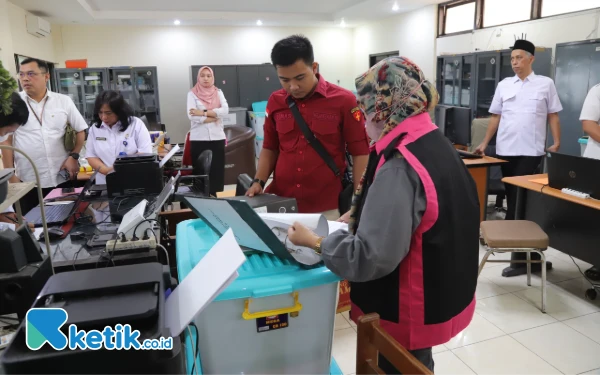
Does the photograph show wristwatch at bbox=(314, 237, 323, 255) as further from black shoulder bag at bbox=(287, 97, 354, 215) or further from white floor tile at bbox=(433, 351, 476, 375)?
white floor tile at bbox=(433, 351, 476, 375)

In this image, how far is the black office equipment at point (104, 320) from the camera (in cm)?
67

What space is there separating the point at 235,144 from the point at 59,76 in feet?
12.2

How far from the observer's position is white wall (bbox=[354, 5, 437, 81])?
754 cm

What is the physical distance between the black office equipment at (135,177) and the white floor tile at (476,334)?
6.04 ft

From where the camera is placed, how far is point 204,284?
0.80 meters

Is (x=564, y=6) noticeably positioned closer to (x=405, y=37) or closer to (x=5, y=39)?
(x=405, y=37)

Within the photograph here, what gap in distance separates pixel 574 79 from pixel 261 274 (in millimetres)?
4879

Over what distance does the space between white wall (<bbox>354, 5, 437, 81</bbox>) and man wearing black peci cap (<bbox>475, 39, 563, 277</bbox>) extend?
3.45m

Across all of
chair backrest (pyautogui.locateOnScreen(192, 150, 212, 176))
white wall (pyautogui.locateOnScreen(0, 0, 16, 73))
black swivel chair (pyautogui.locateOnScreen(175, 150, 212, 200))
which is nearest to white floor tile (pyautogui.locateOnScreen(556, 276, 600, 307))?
black swivel chair (pyautogui.locateOnScreen(175, 150, 212, 200))

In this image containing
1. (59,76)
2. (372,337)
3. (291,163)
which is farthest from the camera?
(59,76)

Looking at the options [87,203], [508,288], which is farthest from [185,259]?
[508,288]

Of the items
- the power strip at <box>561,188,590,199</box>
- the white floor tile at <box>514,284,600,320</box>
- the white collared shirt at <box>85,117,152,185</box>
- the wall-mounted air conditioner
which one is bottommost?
the white floor tile at <box>514,284,600,320</box>

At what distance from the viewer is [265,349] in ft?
3.57

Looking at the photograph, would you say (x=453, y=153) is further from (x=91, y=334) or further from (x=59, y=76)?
(x=59, y=76)
